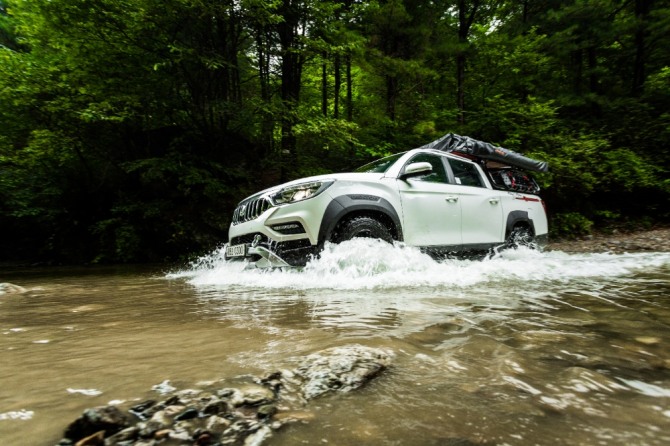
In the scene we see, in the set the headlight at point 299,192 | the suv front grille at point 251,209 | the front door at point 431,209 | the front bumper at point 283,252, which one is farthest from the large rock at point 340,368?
the front door at point 431,209

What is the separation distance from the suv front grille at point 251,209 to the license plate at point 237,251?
1.07ft

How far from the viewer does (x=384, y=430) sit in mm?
946

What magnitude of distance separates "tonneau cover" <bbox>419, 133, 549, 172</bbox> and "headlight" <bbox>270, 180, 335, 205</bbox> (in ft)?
8.85

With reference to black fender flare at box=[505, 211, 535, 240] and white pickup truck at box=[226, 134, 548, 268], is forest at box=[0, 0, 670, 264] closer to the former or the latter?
white pickup truck at box=[226, 134, 548, 268]

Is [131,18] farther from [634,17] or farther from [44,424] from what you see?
[634,17]

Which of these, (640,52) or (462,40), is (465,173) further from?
(640,52)

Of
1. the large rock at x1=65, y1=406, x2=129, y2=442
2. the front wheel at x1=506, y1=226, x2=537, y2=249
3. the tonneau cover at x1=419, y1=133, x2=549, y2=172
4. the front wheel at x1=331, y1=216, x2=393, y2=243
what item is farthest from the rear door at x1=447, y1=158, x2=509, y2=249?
the large rock at x1=65, y1=406, x2=129, y2=442

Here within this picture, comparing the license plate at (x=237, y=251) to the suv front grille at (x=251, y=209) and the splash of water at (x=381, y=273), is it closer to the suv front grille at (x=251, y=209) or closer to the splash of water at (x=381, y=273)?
the splash of water at (x=381, y=273)

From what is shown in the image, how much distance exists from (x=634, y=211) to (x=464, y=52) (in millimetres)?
7306

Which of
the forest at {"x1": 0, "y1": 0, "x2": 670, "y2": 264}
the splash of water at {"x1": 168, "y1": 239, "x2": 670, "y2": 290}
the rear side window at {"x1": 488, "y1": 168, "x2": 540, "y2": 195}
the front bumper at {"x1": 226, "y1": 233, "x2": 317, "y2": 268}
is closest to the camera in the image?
the splash of water at {"x1": 168, "y1": 239, "x2": 670, "y2": 290}

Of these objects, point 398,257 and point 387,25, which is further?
point 387,25

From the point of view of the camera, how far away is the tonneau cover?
5.62 m

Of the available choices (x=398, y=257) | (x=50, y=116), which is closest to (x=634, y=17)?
(x=398, y=257)

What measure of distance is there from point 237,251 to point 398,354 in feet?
9.31
